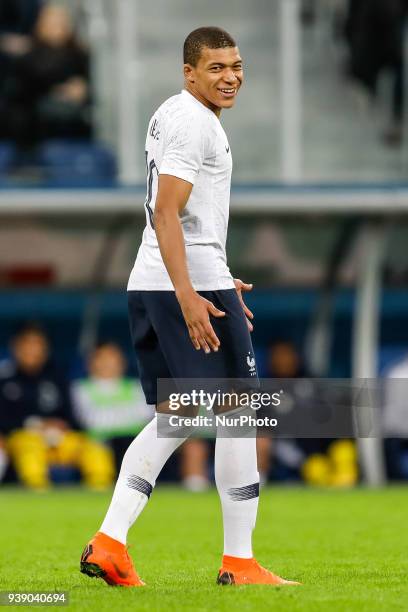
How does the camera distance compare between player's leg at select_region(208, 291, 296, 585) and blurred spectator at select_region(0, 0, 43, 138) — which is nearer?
player's leg at select_region(208, 291, 296, 585)

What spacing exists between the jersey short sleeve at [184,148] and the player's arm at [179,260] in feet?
0.11

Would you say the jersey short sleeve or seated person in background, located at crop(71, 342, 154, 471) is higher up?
the jersey short sleeve

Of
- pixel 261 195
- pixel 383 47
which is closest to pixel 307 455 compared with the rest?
pixel 261 195

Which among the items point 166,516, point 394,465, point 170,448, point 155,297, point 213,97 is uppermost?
point 213,97

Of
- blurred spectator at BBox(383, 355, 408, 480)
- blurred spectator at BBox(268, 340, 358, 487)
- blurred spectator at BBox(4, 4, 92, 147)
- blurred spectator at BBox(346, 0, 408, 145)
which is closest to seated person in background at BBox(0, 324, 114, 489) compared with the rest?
blurred spectator at BBox(268, 340, 358, 487)

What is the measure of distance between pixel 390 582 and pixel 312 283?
9.51m

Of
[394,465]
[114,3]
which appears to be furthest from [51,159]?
[394,465]

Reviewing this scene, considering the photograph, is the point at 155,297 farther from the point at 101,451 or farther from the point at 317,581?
the point at 101,451

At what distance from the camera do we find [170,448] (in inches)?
216

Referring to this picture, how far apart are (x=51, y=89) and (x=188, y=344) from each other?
9.31 m

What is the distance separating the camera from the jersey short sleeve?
17.1 feet

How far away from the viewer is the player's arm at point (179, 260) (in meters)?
5.15

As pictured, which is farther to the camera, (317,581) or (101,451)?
(101,451)

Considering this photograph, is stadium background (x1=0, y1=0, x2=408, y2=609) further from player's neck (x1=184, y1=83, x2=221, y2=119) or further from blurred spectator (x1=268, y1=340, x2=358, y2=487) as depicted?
player's neck (x1=184, y1=83, x2=221, y2=119)
